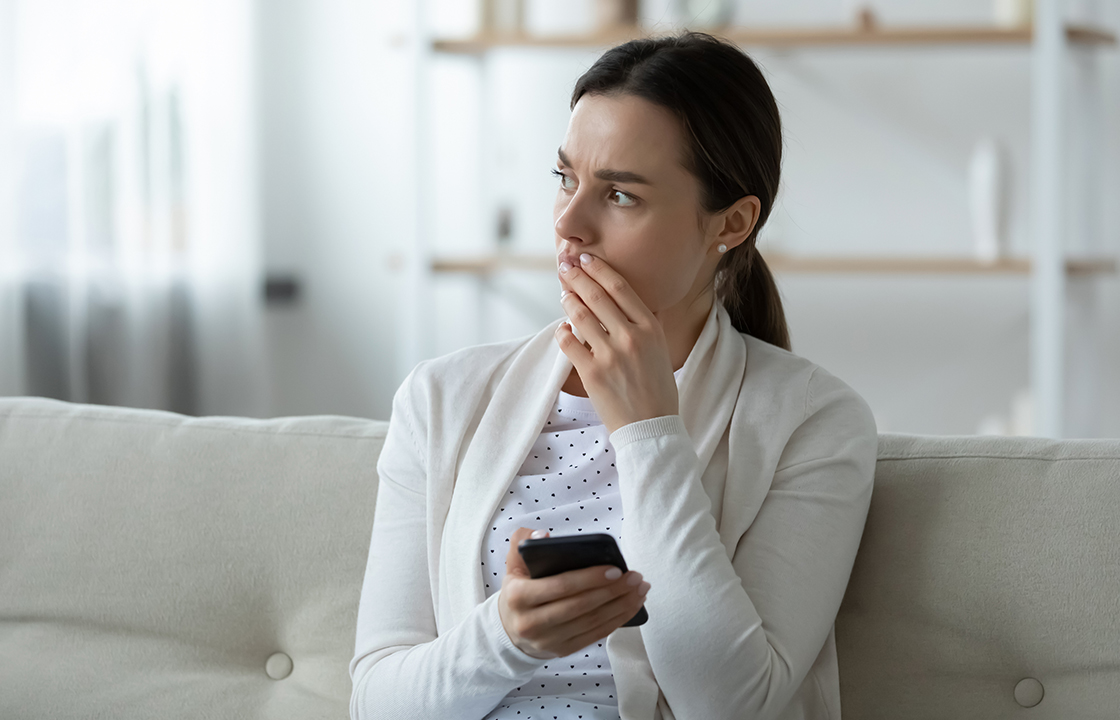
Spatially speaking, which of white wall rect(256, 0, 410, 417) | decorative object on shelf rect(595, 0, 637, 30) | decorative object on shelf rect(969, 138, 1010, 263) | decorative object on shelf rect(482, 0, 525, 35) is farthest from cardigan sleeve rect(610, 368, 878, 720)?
white wall rect(256, 0, 410, 417)

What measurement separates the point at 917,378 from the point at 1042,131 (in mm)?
868

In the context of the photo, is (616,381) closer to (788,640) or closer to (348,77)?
(788,640)

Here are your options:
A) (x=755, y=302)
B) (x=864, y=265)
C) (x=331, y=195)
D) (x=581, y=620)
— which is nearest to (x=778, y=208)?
(x=864, y=265)

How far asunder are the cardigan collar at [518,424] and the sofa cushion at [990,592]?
0.23 meters

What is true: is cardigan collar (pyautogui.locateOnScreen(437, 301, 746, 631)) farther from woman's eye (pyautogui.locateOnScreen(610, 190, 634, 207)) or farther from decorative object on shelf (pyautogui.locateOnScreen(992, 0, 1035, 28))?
decorative object on shelf (pyautogui.locateOnScreen(992, 0, 1035, 28))

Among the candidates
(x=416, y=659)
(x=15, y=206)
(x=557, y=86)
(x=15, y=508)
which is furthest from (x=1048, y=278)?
(x=15, y=206)

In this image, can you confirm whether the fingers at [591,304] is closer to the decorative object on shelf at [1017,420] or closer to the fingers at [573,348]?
the fingers at [573,348]

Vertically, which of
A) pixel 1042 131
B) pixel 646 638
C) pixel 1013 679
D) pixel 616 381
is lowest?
pixel 1013 679

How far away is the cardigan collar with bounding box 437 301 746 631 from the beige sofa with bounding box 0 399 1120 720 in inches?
8.4

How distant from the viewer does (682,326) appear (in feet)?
4.13

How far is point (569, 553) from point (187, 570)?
26.0 inches

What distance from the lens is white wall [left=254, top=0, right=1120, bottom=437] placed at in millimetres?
3189

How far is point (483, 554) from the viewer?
3.64 ft

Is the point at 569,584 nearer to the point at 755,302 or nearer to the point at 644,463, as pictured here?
the point at 644,463
